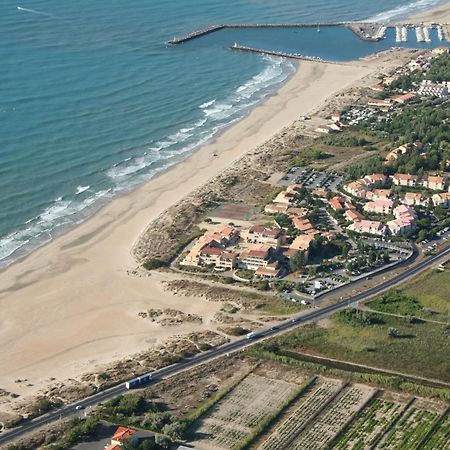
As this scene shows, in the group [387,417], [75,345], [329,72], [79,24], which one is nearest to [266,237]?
[75,345]

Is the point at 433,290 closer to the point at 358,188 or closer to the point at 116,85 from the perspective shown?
the point at 358,188

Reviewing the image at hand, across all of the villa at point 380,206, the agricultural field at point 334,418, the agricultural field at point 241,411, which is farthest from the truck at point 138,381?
the villa at point 380,206

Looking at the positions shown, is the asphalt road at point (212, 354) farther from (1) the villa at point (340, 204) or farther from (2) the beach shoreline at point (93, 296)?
(1) the villa at point (340, 204)

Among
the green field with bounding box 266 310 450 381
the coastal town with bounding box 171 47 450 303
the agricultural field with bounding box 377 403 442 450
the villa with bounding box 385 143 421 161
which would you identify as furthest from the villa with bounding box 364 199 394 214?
the agricultural field with bounding box 377 403 442 450

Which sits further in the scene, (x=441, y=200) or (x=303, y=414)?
(x=441, y=200)

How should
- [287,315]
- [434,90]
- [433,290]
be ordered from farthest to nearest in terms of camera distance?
1. [434,90]
2. [433,290]
3. [287,315]

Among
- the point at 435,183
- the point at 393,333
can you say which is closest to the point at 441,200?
the point at 435,183

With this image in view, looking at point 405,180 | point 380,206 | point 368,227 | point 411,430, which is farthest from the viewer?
point 405,180

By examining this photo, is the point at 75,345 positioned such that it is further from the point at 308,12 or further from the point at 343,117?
the point at 308,12
